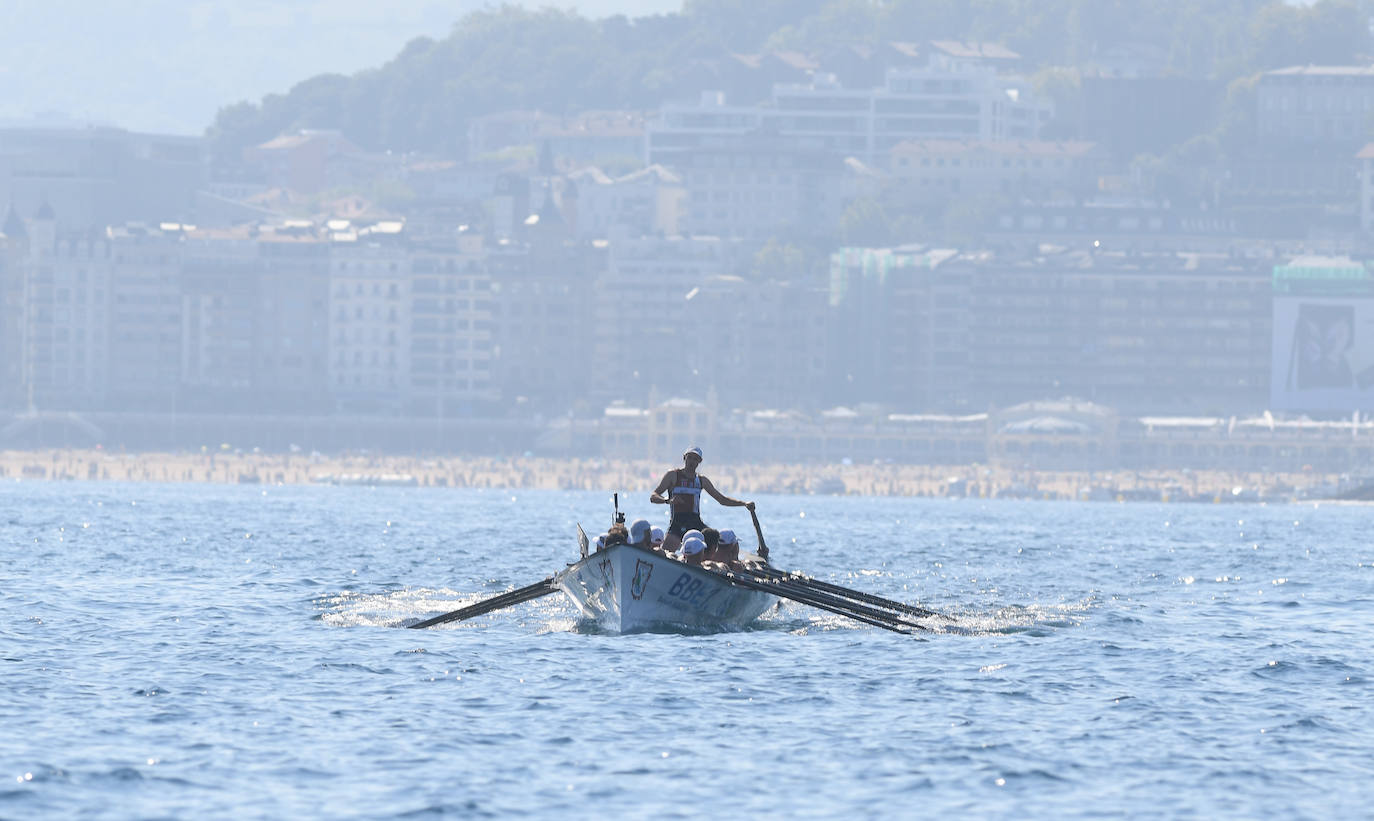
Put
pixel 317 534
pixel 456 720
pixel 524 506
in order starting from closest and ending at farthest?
pixel 456 720 → pixel 317 534 → pixel 524 506

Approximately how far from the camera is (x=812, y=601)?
44188 millimetres

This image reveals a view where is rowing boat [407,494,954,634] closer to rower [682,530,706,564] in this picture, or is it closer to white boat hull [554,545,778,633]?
white boat hull [554,545,778,633]

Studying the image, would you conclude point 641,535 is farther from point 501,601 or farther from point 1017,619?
point 1017,619

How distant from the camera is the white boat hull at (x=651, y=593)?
143 feet

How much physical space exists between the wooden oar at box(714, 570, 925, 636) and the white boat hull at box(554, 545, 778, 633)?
256 mm

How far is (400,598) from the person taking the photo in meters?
55.1

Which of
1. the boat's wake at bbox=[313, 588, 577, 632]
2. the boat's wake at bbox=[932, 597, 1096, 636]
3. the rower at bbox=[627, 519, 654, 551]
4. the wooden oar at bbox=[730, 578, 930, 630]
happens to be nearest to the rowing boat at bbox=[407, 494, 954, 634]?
the wooden oar at bbox=[730, 578, 930, 630]

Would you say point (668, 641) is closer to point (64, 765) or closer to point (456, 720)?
point (456, 720)

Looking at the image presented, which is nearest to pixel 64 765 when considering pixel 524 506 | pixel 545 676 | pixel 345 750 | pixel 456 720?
pixel 345 750

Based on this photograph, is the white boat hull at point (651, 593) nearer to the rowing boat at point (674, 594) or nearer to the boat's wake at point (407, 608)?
the rowing boat at point (674, 594)

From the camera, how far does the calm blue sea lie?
106 feet

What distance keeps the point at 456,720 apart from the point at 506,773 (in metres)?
3.67

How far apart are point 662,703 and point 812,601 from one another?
625cm

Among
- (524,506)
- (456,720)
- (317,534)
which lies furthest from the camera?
(524,506)
